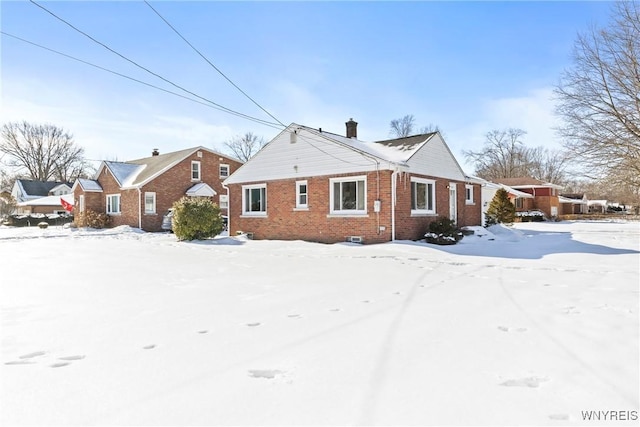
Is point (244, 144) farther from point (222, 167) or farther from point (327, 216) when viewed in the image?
point (327, 216)

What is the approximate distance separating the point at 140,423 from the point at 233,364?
3.27 ft

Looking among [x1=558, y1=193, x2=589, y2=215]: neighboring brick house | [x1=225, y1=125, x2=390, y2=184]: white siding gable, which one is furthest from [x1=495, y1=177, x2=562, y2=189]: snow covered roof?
[x1=225, y1=125, x2=390, y2=184]: white siding gable

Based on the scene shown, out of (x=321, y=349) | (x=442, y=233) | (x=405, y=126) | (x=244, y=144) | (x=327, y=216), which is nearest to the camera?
(x=321, y=349)

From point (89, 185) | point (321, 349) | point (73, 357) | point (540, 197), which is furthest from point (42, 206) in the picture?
point (540, 197)

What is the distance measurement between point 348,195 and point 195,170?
57.1ft

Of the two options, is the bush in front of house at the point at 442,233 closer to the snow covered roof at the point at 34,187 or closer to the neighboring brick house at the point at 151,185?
the neighboring brick house at the point at 151,185

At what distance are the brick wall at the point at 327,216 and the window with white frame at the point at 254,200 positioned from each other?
31 centimetres

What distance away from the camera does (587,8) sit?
→ 16031 mm

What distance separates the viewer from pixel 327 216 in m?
15.5

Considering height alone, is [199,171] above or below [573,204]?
above

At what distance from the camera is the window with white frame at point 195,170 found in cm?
2822

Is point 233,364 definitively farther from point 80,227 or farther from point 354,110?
point 80,227

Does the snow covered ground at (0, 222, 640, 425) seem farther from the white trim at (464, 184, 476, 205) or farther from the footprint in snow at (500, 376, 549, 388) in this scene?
the white trim at (464, 184, 476, 205)

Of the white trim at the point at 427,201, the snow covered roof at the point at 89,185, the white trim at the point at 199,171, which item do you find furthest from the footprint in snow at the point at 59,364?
the snow covered roof at the point at 89,185
